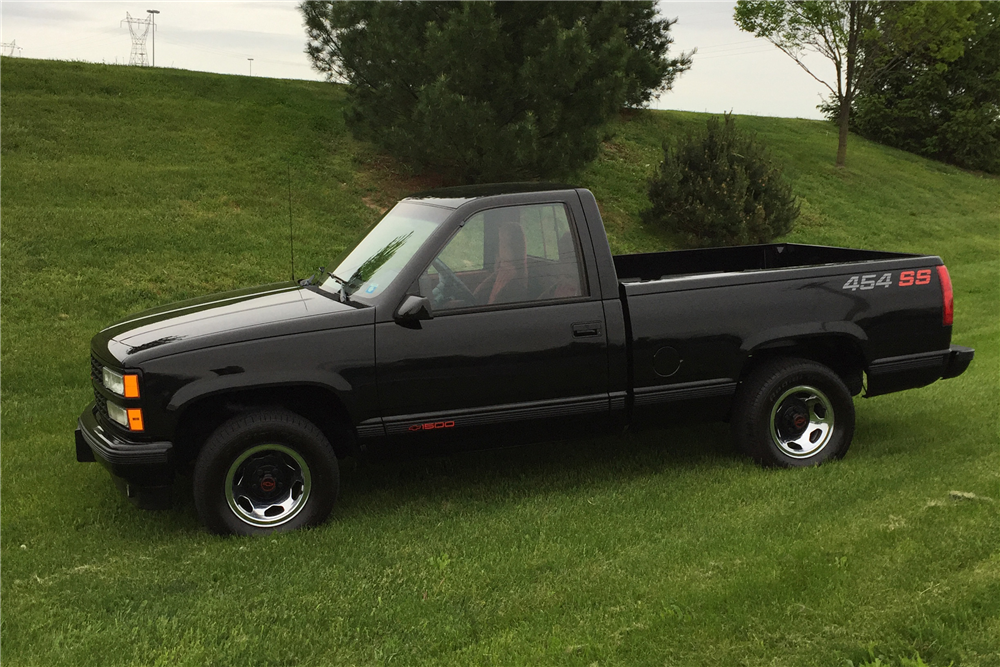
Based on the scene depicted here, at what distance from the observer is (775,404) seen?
5.73 metres

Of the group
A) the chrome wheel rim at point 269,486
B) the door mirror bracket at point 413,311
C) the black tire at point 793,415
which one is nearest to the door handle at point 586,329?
the door mirror bracket at point 413,311

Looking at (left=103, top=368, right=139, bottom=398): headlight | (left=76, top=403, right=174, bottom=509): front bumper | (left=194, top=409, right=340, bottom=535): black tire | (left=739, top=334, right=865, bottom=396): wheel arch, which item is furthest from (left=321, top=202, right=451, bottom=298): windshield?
(left=739, top=334, right=865, bottom=396): wheel arch

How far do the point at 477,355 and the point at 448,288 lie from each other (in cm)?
44

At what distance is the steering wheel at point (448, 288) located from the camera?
5.16m

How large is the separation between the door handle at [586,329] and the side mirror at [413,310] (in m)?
0.89

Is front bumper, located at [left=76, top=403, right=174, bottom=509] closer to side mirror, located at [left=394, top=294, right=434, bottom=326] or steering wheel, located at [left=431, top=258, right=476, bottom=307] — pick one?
side mirror, located at [left=394, top=294, right=434, bottom=326]

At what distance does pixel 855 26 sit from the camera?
28.2 metres

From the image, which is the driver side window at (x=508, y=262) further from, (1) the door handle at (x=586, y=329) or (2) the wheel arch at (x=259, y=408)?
(2) the wheel arch at (x=259, y=408)

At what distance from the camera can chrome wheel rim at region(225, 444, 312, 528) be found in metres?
4.87

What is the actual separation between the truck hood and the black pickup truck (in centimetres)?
2

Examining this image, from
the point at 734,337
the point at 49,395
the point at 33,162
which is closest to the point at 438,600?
the point at 734,337

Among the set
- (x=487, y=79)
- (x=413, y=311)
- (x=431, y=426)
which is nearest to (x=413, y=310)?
(x=413, y=311)

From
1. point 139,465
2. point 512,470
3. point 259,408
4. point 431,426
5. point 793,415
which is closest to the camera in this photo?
point 139,465

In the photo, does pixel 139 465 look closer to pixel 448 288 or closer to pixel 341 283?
pixel 341 283
